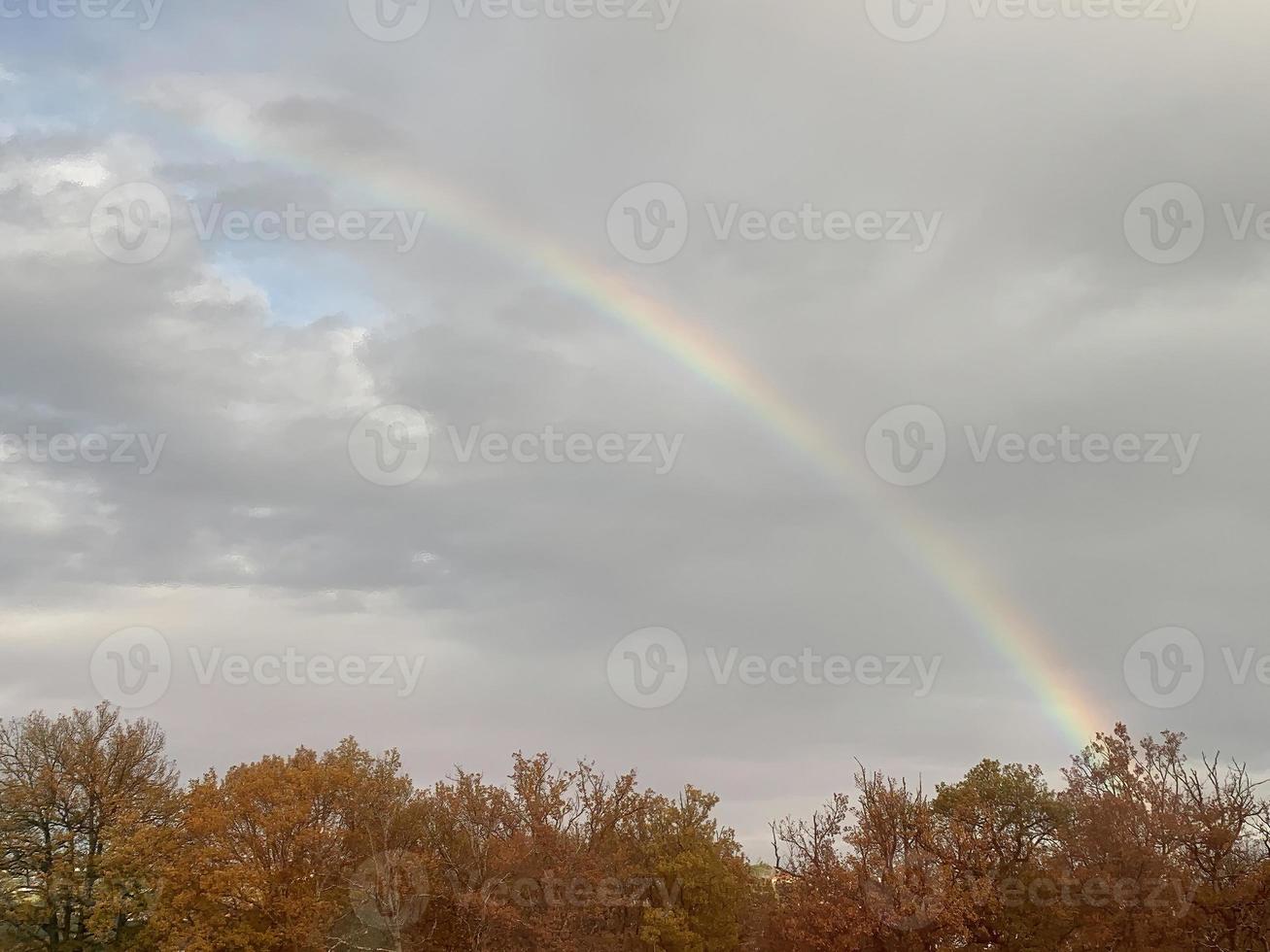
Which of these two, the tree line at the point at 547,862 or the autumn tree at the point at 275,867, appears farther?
the autumn tree at the point at 275,867

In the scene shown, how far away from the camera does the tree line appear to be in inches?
1885

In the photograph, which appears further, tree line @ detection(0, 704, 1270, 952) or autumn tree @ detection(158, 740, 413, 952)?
autumn tree @ detection(158, 740, 413, 952)

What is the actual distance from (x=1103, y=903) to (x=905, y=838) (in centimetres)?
989

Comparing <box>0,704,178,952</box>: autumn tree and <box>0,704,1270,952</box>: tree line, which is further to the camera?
<box>0,704,178,952</box>: autumn tree

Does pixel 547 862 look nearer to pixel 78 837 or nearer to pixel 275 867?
pixel 275 867

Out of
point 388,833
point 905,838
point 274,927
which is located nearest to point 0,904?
point 274,927

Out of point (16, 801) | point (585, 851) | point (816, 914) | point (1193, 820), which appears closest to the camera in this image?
point (1193, 820)

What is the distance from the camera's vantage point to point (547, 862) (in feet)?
203

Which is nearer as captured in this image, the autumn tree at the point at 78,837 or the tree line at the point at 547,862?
the tree line at the point at 547,862

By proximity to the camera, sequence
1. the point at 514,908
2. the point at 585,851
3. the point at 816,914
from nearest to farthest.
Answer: the point at 816,914
the point at 514,908
the point at 585,851

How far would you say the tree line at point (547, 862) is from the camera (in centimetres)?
4788

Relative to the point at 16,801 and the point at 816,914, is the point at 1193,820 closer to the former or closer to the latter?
the point at 816,914

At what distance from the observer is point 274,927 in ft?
206

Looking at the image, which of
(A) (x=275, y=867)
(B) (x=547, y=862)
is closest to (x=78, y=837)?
(A) (x=275, y=867)
